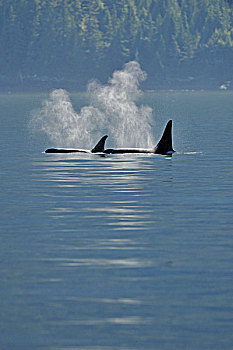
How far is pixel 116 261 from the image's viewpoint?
86.3ft

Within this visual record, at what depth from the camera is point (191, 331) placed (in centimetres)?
2011

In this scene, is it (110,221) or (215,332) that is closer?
(215,332)

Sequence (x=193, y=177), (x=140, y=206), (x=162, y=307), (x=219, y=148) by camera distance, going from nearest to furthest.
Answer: (x=162, y=307)
(x=140, y=206)
(x=193, y=177)
(x=219, y=148)

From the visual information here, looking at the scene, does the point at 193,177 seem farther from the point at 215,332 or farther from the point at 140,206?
the point at 215,332

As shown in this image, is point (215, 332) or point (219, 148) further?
point (219, 148)

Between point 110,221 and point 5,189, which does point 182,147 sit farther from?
point 110,221

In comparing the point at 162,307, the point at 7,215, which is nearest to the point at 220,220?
the point at 7,215

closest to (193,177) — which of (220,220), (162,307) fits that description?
(220,220)

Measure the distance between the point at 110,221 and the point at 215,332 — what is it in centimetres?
1305

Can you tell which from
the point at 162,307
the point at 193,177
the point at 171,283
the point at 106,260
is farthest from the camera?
the point at 193,177

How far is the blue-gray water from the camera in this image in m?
20.2

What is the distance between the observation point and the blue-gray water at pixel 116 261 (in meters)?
20.2

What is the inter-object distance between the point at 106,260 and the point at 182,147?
Result: 147 feet

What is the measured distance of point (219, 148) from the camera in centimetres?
6975
